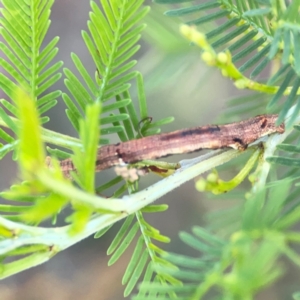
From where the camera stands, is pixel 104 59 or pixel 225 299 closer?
pixel 225 299

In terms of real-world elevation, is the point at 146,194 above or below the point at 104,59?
below

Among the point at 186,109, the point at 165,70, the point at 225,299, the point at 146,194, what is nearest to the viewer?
the point at 225,299

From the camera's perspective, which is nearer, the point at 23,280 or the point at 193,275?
the point at 193,275

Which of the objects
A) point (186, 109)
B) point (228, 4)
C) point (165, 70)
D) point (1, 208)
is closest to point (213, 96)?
point (186, 109)

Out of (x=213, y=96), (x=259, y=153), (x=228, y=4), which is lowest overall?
(x=213, y=96)

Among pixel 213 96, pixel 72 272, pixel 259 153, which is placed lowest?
pixel 72 272

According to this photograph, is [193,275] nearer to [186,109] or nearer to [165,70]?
[165,70]

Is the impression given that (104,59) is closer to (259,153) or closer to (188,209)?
(259,153)

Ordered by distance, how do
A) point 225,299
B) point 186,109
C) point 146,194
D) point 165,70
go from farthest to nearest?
1. point 186,109
2. point 165,70
3. point 146,194
4. point 225,299

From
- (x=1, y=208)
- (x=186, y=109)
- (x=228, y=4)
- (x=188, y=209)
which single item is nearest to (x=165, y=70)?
(x=228, y=4)
